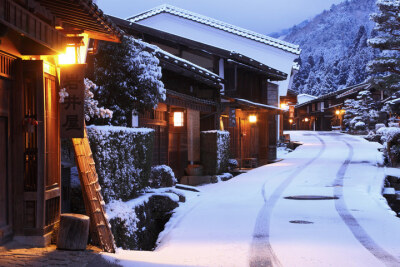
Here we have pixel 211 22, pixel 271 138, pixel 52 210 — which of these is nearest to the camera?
pixel 52 210

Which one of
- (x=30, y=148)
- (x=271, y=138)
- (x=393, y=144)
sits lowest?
(x=393, y=144)

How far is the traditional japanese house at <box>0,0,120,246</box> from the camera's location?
23.2 ft

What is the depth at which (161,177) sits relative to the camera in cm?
1505

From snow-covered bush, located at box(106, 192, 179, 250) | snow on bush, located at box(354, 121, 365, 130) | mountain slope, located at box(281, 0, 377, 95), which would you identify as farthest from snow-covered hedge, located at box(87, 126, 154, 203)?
mountain slope, located at box(281, 0, 377, 95)

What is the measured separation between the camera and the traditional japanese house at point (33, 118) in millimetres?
7078

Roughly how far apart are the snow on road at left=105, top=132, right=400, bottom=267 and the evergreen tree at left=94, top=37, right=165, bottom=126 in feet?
11.3

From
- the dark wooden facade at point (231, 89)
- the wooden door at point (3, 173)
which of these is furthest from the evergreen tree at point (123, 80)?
the wooden door at point (3, 173)

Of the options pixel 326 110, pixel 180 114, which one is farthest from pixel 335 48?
pixel 180 114

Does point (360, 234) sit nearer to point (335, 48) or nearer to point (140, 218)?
point (140, 218)

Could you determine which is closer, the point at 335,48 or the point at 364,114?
the point at 364,114

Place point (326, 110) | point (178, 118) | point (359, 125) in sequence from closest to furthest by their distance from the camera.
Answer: point (178, 118) < point (359, 125) < point (326, 110)

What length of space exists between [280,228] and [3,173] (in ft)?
19.6

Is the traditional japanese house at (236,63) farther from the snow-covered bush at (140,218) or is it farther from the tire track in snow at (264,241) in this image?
the snow-covered bush at (140,218)

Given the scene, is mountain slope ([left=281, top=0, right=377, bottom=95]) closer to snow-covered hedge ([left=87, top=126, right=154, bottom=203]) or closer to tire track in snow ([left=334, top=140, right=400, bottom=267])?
tire track in snow ([left=334, top=140, right=400, bottom=267])
